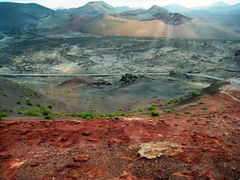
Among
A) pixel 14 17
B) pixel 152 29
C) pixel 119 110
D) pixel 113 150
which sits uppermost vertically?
pixel 113 150

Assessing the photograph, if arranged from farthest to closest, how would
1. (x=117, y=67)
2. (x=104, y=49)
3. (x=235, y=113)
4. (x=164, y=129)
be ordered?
1. (x=104, y=49)
2. (x=117, y=67)
3. (x=235, y=113)
4. (x=164, y=129)

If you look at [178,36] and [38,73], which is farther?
[178,36]

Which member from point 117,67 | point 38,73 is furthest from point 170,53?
point 38,73

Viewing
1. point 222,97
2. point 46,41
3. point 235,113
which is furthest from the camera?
point 46,41

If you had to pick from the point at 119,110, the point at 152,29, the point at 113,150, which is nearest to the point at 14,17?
the point at 152,29

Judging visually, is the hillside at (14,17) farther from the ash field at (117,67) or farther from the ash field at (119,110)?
the ash field at (119,110)

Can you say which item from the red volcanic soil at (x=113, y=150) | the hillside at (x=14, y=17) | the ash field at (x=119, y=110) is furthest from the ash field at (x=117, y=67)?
the hillside at (x=14, y=17)

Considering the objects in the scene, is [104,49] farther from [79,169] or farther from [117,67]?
[79,169]

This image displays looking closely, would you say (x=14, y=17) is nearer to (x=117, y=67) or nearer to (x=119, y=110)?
(x=117, y=67)
